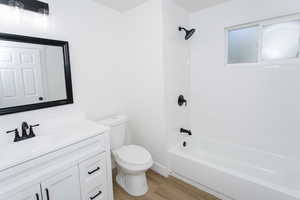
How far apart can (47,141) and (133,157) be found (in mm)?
876

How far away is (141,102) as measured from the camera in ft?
7.21

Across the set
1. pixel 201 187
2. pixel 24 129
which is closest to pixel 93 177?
pixel 24 129

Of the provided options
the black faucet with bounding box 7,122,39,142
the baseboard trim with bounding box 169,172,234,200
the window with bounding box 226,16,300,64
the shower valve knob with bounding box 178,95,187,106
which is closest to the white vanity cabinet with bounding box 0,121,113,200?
the black faucet with bounding box 7,122,39,142

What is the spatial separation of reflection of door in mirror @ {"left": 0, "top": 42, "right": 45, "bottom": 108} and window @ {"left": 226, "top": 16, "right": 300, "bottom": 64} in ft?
7.68

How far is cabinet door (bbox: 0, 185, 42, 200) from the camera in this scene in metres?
0.95

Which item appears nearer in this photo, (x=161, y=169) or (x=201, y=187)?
(x=201, y=187)

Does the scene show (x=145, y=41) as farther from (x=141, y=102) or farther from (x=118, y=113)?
(x=118, y=113)

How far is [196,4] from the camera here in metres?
2.05

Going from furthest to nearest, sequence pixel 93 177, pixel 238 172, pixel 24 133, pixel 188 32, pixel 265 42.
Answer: pixel 188 32
pixel 265 42
pixel 238 172
pixel 93 177
pixel 24 133

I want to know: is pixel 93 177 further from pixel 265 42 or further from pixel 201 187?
pixel 265 42

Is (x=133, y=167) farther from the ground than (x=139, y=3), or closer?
closer

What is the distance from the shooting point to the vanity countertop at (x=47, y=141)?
3.25 feet

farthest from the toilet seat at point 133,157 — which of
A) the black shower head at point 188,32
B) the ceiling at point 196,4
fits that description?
the ceiling at point 196,4

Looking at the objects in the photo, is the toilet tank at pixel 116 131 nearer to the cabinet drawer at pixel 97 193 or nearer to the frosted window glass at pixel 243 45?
the cabinet drawer at pixel 97 193
